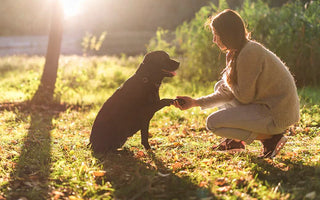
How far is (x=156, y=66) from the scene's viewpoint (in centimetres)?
397

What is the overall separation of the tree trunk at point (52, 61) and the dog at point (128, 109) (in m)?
3.63

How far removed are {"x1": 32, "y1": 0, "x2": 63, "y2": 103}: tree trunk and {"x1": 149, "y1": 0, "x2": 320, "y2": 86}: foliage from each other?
314 cm

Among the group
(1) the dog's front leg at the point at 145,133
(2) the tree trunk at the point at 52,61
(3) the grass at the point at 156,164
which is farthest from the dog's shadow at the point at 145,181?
(2) the tree trunk at the point at 52,61

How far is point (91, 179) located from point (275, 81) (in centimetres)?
183

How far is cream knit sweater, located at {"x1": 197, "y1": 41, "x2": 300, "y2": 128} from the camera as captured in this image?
3.19 meters

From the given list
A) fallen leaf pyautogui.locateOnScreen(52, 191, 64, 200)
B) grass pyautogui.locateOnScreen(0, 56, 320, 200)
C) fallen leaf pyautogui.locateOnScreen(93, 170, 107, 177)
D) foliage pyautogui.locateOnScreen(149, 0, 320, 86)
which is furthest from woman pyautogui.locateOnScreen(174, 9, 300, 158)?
foliage pyautogui.locateOnScreen(149, 0, 320, 86)

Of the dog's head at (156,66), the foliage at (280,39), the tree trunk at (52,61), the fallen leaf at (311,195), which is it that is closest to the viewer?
the fallen leaf at (311,195)

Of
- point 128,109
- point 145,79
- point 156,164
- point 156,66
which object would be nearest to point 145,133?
point 128,109

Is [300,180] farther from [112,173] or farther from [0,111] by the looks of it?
[0,111]

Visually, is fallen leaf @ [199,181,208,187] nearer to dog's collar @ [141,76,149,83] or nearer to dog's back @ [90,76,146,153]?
dog's back @ [90,76,146,153]

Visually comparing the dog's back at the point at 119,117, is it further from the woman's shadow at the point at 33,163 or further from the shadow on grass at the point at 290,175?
the shadow on grass at the point at 290,175

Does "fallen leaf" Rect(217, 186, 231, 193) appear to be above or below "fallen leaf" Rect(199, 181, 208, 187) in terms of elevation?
above

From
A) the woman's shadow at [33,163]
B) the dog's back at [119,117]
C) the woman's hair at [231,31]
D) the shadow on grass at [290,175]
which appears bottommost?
the woman's shadow at [33,163]

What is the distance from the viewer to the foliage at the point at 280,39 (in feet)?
28.3
